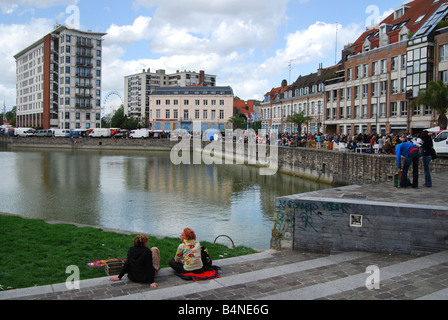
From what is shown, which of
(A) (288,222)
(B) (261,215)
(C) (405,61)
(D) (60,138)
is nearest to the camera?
(A) (288,222)

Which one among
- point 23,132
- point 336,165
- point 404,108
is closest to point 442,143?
point 336,165

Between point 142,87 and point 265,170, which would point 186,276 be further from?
point 142,87

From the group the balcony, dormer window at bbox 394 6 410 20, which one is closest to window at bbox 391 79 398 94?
dormer window at bbox 394 6 410 20

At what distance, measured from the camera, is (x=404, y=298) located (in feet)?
21.6

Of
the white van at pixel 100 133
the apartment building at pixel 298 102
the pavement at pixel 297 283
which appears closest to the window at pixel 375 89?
the apartment building at pixel 298 102

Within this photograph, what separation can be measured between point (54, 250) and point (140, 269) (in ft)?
13.4

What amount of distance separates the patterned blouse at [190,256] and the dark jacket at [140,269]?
0.71m


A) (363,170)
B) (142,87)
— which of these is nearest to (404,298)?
(363,170)

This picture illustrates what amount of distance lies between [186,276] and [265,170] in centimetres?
3985

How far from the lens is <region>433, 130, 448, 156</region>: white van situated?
24375 millimetres

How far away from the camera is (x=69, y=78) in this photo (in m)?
104

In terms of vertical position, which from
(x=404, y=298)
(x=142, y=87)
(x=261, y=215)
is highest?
(x=142, y=87)

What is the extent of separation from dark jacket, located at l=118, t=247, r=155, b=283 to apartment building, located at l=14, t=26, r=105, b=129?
344 ft

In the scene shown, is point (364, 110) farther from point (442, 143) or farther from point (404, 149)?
point (404, 149)
